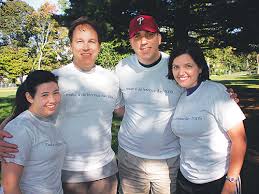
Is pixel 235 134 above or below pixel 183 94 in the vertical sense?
below

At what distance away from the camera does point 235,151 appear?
303 centimetres

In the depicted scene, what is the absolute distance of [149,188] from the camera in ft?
12.9

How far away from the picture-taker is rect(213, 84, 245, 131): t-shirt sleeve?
3.01 meters

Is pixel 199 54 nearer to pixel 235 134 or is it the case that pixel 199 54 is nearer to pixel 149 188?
pixel 235 134

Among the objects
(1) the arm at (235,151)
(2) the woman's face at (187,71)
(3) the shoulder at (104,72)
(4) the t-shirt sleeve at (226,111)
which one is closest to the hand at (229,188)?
(1) the arm at (235,151)

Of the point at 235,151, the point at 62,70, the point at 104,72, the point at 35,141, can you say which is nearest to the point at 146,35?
the point at 104,72

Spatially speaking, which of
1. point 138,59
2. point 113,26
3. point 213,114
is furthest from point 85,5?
point 213,114

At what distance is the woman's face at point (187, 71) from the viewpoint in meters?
3.29

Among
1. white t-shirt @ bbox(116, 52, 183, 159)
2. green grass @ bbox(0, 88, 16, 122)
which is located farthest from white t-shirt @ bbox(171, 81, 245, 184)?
green grass @ bbox(0, 88, 16, 122)

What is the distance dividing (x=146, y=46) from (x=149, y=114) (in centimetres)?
71

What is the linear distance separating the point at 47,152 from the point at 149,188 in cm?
148

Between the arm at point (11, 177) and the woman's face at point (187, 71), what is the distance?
1.62 metres

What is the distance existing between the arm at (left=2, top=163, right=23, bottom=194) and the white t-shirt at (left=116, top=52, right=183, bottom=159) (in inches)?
56.2

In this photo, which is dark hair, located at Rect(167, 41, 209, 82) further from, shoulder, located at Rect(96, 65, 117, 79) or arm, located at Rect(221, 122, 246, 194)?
shoulder, located at Rect(96, 65, 117, 79)
